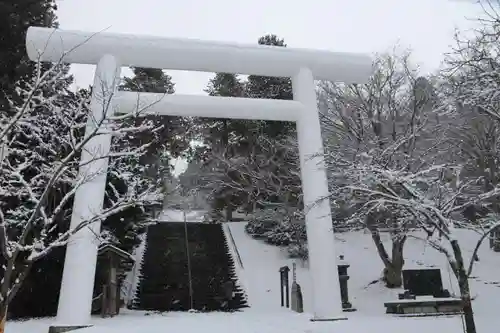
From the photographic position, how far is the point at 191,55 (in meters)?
9.34

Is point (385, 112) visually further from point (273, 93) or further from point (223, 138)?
point (223, 138)

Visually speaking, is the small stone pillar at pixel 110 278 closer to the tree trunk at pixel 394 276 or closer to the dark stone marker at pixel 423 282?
the dark stone marker at pixel 423 282

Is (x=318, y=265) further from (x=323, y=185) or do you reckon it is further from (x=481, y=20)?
(x=481, y=20)

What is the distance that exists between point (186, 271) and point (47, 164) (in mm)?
7888

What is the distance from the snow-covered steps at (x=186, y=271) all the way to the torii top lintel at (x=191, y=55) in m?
7.53

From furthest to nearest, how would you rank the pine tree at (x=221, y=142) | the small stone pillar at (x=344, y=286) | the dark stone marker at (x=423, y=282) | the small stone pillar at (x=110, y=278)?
1. the pine tree at (x=221, y=142)
2. the small stone pillar at (x=344, y=286)
3. the dark stone marker at (x=423, y=282)
4. the small stone pillar at (x=110, y=278)

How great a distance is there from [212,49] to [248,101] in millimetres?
1420

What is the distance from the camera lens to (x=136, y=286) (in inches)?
569

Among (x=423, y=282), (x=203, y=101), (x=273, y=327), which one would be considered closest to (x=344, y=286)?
(x=423, y=282)

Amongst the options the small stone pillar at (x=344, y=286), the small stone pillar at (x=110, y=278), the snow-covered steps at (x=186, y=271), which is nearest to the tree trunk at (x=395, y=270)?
the small stone pillar at (x=344, y=286)

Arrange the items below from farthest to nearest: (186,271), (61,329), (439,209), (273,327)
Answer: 1. (186,271)
2. (273,327)
3. (61,329)
4. (439,209)

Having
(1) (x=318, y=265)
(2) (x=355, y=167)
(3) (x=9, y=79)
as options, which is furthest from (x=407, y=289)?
(3) (x=9, y=79)

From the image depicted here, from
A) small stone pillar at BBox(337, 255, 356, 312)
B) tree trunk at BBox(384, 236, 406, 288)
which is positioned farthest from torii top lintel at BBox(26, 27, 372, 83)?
tree trunk at BBox(384, 236, 406, 288)

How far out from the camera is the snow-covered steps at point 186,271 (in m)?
13.5
